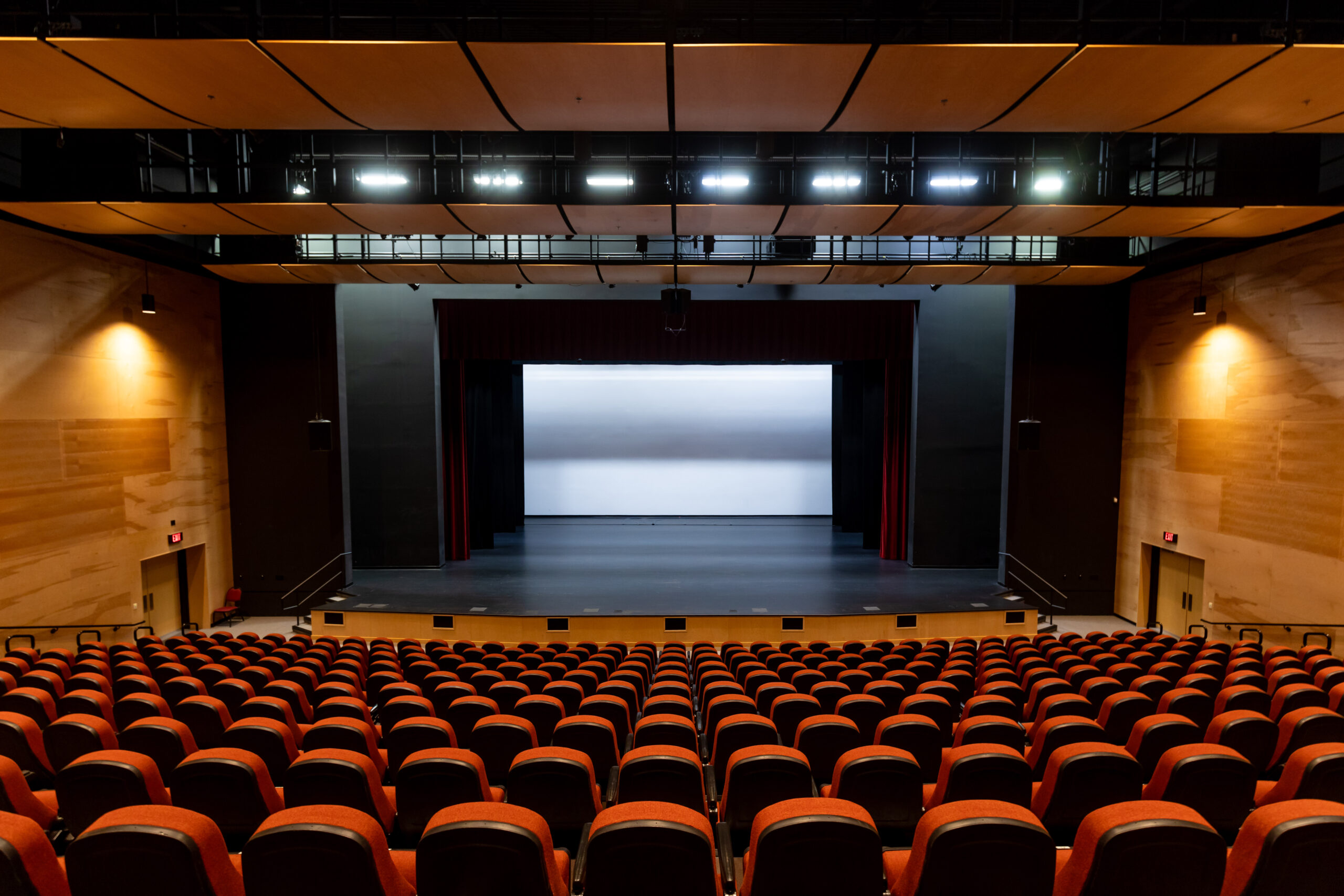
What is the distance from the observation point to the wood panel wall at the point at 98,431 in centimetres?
999

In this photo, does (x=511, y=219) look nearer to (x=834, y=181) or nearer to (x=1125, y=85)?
(x=834, y=181)

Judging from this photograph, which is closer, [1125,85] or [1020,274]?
[1125,85]

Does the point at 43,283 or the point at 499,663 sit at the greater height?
the point at 43,283

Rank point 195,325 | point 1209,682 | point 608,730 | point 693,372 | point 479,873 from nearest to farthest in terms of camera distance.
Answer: point 479,873 → point 608,730 → point 1209,682 → point 195,325 → point 693,372

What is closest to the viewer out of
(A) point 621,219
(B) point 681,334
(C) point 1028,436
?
(A) point 621,219

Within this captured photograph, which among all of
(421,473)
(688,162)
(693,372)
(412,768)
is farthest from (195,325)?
(412,768)

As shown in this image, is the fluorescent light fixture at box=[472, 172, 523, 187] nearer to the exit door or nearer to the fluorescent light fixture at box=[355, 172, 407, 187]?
the fluorescent light fixture at box=[355, 172, 407, 187]

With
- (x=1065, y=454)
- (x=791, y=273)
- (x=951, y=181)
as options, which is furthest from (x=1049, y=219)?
(x=1065, y=454)

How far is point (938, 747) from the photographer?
442 cm

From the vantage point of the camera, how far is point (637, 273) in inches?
512

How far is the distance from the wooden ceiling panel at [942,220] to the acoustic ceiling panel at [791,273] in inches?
99.6

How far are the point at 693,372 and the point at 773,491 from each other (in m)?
4.49

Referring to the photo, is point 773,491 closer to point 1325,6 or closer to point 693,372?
point 693,372

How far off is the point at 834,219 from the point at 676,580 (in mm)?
8367
